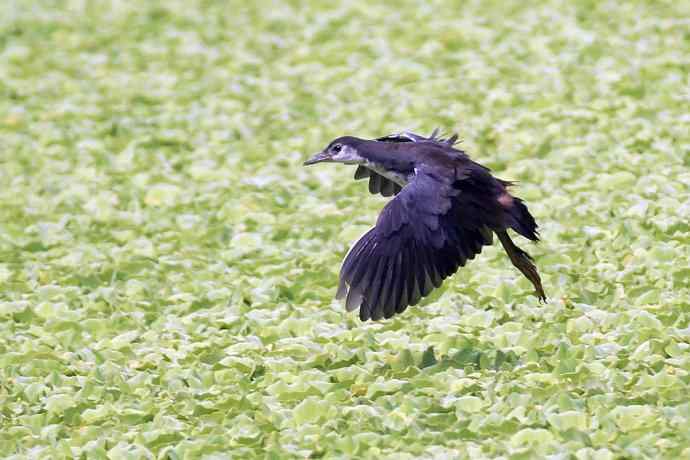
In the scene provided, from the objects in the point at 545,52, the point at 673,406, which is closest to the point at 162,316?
the point at 673,406

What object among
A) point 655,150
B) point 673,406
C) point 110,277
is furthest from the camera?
point 655,150

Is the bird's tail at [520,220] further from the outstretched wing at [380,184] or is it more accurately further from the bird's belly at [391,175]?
the outstretched wing at [380,184]

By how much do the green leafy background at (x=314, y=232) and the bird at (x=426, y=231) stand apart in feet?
1.25

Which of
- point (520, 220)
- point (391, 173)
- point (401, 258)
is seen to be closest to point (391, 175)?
point (391, 173)

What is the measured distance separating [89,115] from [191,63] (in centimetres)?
160

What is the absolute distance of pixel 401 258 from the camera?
633 cm

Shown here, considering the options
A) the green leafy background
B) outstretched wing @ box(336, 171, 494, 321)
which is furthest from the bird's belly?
the green leafy background

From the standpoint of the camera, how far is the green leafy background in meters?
5.91

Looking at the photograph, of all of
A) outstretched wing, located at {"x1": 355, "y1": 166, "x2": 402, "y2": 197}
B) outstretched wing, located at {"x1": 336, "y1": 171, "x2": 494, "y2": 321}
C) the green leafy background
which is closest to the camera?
the green leafy background

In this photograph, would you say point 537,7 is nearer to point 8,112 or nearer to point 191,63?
point 191,63

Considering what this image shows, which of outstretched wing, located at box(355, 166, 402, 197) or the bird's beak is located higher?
the bird's beak

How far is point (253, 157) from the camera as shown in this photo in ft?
33.9

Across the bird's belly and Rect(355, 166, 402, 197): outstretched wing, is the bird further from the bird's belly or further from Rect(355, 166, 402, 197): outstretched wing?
Rect(355, 166, 402, 197): outstretched wing

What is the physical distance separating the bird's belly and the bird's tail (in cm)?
58
